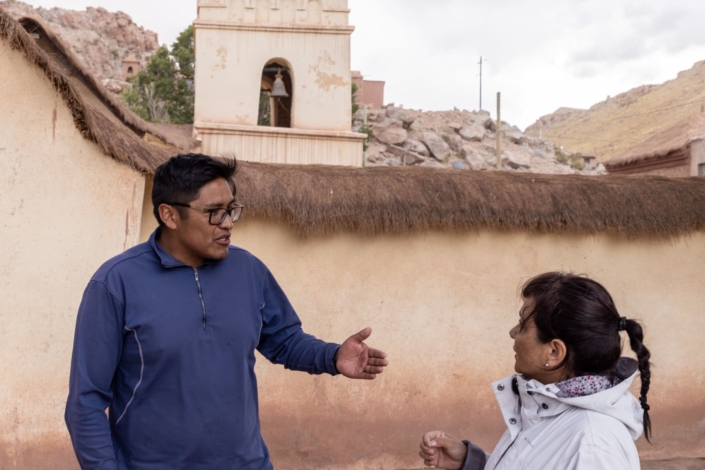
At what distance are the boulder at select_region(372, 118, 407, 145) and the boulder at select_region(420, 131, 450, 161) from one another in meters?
1.40

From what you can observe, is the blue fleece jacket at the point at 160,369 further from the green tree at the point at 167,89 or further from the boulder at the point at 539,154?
the boulder at the point at 539,154

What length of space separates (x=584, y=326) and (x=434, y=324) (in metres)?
3.80

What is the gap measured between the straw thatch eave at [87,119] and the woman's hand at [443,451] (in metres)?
3.15

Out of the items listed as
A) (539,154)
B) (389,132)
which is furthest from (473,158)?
(539,154)

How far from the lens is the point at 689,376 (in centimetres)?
602

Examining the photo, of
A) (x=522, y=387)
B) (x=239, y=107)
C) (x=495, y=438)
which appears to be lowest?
(x=495, y=438)

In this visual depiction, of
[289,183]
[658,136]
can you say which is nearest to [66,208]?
[289,183]

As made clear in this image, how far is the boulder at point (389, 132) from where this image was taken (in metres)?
43.2

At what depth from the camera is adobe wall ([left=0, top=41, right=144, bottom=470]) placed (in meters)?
4.54

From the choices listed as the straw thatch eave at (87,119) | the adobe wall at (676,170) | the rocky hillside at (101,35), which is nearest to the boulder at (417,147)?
the adobe wall at (676,170)

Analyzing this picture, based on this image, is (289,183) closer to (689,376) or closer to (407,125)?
(689,376)

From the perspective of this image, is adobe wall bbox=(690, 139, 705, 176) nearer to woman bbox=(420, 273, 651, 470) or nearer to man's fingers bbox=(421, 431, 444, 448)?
man's fingers bbox=(421, 431, 444, 448)

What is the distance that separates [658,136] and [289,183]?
14421 mm

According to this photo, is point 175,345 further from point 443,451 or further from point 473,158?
point 473,158
